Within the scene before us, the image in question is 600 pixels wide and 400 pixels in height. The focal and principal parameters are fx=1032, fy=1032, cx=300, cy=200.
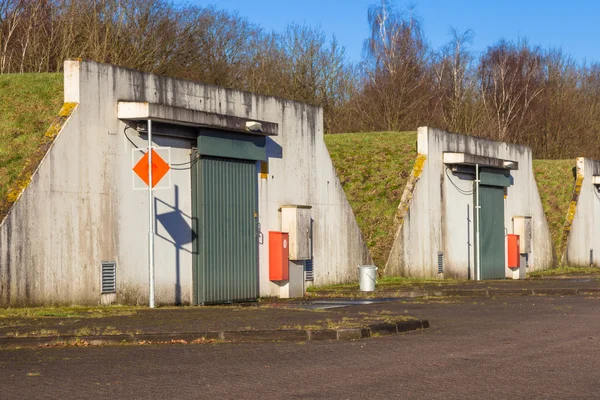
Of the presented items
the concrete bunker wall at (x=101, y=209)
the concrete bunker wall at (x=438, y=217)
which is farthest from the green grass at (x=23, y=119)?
the concrete bunker wall at (x=438, y=217)

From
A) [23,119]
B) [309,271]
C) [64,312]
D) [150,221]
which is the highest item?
[23,119]

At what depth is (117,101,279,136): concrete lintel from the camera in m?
21.1

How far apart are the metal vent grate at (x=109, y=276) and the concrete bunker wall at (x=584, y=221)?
106 ft

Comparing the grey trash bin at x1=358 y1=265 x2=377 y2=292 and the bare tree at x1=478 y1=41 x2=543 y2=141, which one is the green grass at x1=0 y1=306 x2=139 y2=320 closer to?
the grey trash bin at x1=358 y1=265 x2=377 y2=292

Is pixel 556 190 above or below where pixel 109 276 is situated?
above

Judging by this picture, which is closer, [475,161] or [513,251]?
[475,161]

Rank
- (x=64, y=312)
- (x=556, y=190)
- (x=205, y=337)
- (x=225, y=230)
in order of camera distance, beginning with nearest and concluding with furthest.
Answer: (x=205, y=337), (x=64, y=312), (x=225, y=230), (x=556, y=190)

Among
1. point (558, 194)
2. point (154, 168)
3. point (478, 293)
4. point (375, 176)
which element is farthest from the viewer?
point (558, 194)

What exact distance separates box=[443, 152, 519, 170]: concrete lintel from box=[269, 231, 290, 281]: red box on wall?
12.3 m

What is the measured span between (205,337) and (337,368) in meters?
3.37

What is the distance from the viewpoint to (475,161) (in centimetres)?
3781

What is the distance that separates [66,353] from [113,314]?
470cm

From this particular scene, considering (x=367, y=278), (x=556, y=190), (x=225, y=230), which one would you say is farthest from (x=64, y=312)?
(x=556, y=190)

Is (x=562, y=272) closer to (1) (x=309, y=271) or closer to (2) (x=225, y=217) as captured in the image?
(1) (x=309, y=271)
